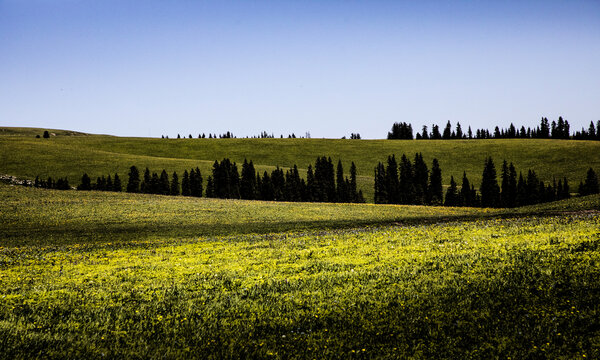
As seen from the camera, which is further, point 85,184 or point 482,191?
point 482,191

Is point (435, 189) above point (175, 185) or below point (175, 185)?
below

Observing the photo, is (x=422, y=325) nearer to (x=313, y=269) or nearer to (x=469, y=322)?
(x=469, y=322)

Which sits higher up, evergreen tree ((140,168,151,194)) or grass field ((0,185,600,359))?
grass field ((0,185,600,359))

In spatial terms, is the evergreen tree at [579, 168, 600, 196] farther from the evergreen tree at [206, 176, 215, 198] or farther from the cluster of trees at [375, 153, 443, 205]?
the evergreen tree at [206, 176, 215, 198]

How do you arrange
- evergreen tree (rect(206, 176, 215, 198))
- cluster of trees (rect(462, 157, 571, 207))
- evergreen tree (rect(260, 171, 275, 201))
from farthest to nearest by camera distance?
1. evergreen tree (rect(260, 171, 275, 201))
2. cluster of trees (rect(462, 157, 571, 207))
3. evergreen tree (rect(206, 176, 215, 198))

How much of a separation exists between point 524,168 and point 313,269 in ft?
563

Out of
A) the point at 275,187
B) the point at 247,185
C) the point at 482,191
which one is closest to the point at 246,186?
the point at 247,185

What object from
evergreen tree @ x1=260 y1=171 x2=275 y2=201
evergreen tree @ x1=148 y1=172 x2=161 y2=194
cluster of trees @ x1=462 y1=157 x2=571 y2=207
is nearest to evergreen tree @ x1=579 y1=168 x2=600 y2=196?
cluster of trees @ x1=462 y1=157 x2=571 y2=207

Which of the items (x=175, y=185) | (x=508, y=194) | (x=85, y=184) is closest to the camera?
(x=85, y=184)

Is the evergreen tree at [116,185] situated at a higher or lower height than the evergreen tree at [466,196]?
higher

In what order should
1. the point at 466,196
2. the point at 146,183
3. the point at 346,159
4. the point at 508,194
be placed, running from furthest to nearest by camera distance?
the point at 346,159 → the point at 466,196 → the point at 508,194 → the point at 146,183

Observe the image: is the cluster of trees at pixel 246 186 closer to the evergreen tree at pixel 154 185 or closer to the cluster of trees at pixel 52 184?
the evergreen tree at pixel 154 185

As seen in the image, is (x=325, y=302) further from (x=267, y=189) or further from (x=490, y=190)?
(x=490, y=190)

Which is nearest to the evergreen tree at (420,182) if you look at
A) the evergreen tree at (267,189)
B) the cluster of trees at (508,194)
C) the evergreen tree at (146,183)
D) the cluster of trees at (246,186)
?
the cluster of trees at (508,194)
